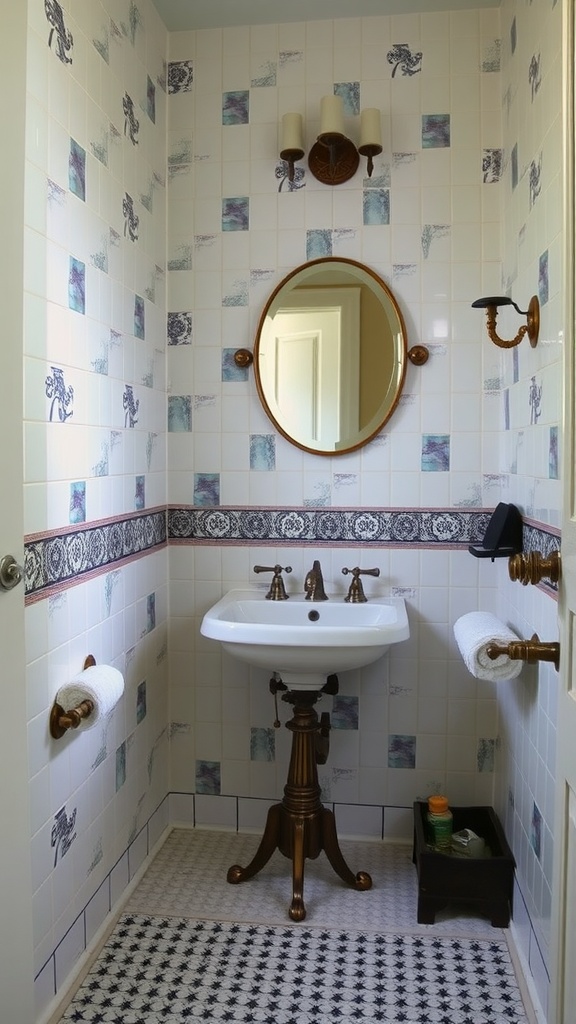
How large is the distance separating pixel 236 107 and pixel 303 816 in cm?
221

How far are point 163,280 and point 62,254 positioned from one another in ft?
2.69

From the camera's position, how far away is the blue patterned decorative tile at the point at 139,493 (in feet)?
7.68

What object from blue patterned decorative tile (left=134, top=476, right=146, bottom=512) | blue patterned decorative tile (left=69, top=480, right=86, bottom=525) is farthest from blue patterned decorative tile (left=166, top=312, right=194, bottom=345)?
blue patterned decorative tile (left=69, top=480, right=86, bottom=525)

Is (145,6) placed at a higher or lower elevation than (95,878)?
higher

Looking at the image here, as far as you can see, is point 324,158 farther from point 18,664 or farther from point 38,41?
point 18,664

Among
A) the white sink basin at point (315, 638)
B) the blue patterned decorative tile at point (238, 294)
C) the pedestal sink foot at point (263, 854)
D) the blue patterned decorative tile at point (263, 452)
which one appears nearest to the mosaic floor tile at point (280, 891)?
the pedestal sink foot at point (263, 854)

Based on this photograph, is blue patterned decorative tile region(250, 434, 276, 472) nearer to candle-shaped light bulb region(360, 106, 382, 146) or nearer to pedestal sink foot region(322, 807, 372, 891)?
candle-shaped light bulb region(360, 106, 382, 146)

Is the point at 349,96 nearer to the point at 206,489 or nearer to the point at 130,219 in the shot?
the point at 130,219

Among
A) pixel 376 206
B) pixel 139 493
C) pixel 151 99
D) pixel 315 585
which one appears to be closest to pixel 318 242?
pixel 376 206

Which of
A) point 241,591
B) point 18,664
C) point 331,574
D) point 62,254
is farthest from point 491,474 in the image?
point 18,664

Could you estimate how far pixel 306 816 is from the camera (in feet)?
7.54

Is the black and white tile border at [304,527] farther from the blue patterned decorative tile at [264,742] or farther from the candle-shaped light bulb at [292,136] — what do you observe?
the candle-shaped light bulb at [292,136]

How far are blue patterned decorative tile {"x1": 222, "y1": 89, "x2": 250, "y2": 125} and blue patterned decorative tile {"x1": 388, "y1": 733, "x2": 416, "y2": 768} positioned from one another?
2049 mm

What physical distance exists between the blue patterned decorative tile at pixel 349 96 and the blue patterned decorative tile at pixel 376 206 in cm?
25
